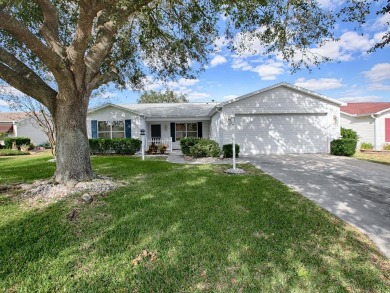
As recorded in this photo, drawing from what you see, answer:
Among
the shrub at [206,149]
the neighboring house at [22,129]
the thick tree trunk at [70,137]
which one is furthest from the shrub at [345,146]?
the neighboring house at [22,129]

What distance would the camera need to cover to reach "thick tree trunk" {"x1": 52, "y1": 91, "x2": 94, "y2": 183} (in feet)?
19.6

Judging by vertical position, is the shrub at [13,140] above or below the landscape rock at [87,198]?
above

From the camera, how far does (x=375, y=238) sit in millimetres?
3543

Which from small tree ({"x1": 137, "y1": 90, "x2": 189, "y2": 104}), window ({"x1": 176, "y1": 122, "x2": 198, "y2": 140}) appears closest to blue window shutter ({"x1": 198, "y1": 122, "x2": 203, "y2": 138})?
window ({"x1": 176, "y1": 122, "x2": 198, "y2": 140})

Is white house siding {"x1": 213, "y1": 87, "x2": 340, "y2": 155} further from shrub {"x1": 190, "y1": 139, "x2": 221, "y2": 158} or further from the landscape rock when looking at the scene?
the landscape rock

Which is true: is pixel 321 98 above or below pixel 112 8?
below

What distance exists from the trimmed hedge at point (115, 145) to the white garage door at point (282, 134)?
733 cm

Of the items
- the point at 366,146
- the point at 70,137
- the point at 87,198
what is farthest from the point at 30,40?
the point at 366,146

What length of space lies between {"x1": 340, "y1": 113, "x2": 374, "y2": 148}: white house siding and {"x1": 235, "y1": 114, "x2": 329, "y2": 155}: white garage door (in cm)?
623

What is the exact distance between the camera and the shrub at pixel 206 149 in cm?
1231

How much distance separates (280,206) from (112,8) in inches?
245

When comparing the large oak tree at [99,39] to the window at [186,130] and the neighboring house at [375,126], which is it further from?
the neighboring house at [375,126]

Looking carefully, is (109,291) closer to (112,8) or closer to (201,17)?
(112,8)

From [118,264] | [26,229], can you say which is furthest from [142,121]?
[118,264]
